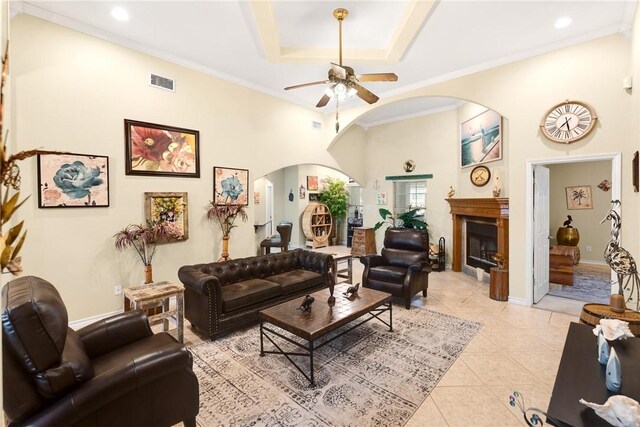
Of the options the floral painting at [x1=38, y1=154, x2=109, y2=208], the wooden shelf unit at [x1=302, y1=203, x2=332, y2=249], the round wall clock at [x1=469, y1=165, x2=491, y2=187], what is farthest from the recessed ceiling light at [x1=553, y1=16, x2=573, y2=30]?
the wooden shelf unit at [x1=302, y1=203, x2=332, y2=249]

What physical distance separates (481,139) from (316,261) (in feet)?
13.5

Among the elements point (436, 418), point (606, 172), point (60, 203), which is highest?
point (606, 172)

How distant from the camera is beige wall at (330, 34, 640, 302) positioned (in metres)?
3.50

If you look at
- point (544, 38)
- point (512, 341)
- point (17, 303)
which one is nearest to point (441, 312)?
point (512, 341)

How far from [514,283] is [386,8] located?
4.18m

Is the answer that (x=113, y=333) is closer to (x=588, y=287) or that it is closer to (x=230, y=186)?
(x=230, y=186)

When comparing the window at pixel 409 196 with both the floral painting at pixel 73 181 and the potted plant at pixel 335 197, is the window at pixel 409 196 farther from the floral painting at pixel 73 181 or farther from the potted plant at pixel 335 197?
the floral painting at pixel 73 181

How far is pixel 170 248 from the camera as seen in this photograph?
14.0ft

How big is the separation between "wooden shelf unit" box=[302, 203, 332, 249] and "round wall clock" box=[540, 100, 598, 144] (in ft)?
18.8

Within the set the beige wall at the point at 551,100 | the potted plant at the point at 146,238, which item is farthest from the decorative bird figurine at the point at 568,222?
the potted plant at the point at 146,238

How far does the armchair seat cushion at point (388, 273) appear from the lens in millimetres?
4332

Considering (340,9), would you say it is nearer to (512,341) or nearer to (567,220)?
(512,341)

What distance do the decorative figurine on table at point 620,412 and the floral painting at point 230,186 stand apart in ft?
15.3

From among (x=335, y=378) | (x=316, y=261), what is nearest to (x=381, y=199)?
(x=316, y=261)
